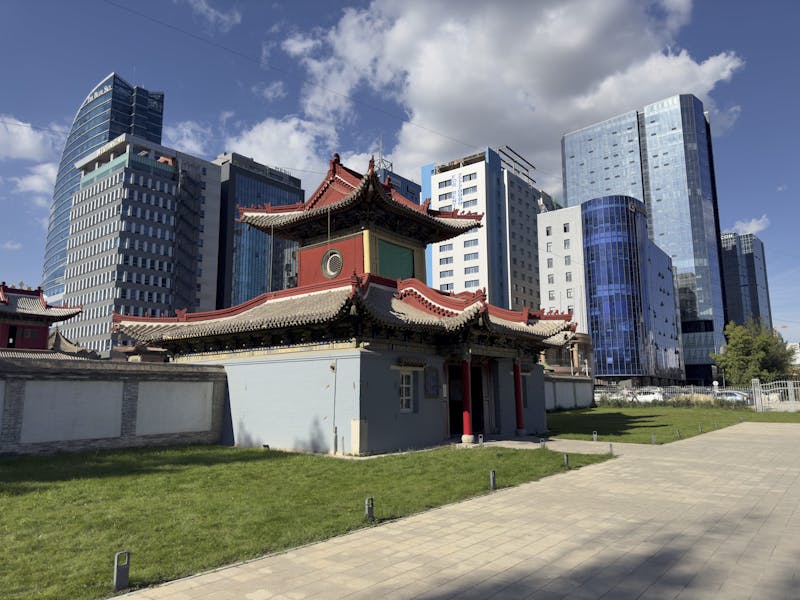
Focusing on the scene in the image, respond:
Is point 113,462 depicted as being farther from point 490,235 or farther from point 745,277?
point 745,277

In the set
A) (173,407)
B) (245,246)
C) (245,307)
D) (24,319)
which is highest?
(245,246)

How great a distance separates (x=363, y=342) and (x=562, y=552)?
35.3ft

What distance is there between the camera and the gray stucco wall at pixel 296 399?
17.0 metres

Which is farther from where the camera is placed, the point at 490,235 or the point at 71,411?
the point at 490,235

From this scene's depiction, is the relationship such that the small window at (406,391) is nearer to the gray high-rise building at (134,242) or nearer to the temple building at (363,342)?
the temple building at (363,342)

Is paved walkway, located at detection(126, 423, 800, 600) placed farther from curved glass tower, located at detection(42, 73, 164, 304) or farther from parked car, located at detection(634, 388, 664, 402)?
curved glass tower, located at detection(42, 73, 164, 304)

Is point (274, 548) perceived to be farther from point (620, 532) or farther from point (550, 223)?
point (550, 223)

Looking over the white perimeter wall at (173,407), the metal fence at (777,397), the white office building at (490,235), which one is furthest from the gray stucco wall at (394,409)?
the white office building at (490,235)

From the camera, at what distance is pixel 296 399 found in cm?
1828

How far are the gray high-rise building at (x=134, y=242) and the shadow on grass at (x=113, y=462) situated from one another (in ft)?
250

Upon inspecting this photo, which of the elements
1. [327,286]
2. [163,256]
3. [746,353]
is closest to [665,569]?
[327,286]

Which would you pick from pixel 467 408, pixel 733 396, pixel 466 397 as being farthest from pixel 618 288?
pixel 467 408

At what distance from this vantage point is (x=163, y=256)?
91.4m

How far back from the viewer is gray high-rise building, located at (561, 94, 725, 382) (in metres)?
120
